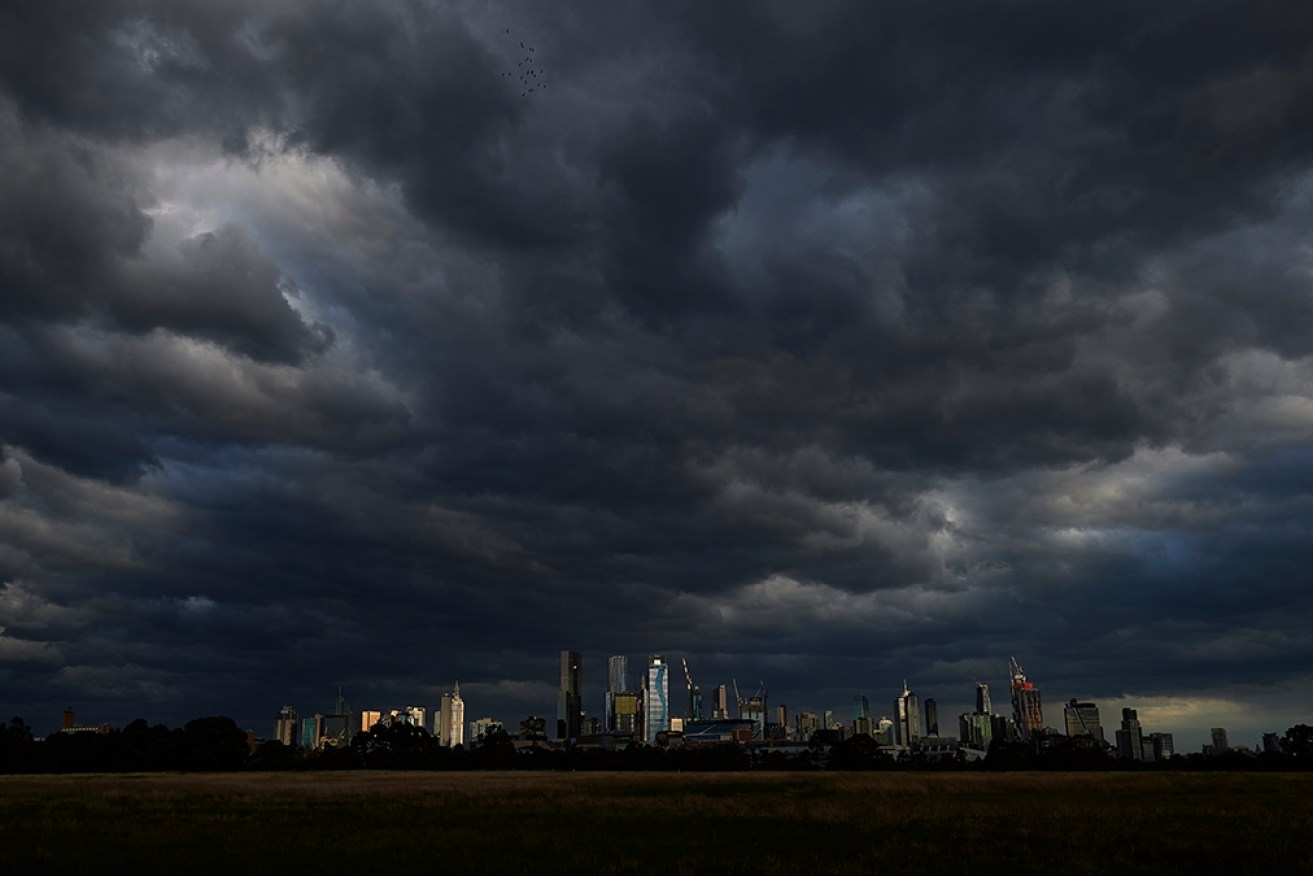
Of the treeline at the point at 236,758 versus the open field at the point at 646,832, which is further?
the treeline at the point at 236,758

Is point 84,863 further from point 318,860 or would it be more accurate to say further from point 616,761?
point 616,761

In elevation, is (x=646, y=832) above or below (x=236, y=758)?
above

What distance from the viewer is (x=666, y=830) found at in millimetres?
44469

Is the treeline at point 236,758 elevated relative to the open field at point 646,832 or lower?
lower

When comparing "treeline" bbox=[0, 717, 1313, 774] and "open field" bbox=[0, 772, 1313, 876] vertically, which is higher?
"open field" bbox=[0, 772, 1313, 876]

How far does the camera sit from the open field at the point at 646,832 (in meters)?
31.7

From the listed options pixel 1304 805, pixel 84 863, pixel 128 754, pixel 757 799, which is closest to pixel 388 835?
pixel 84 863

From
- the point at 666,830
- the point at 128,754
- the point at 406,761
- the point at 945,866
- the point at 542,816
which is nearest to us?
the point at 945,866

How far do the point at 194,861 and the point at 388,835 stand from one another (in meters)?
9.67

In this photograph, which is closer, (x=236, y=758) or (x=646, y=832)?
(x=646, y=832)

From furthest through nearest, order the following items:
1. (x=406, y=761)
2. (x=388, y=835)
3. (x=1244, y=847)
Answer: (x=406, y=761), (x=388, y=835), (x=1244, y=847)

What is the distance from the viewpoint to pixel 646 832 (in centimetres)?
4362

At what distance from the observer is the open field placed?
31656mm

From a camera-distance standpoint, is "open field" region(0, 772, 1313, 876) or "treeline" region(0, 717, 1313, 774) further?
"treeline" region(0, 717, 1313, 774)
